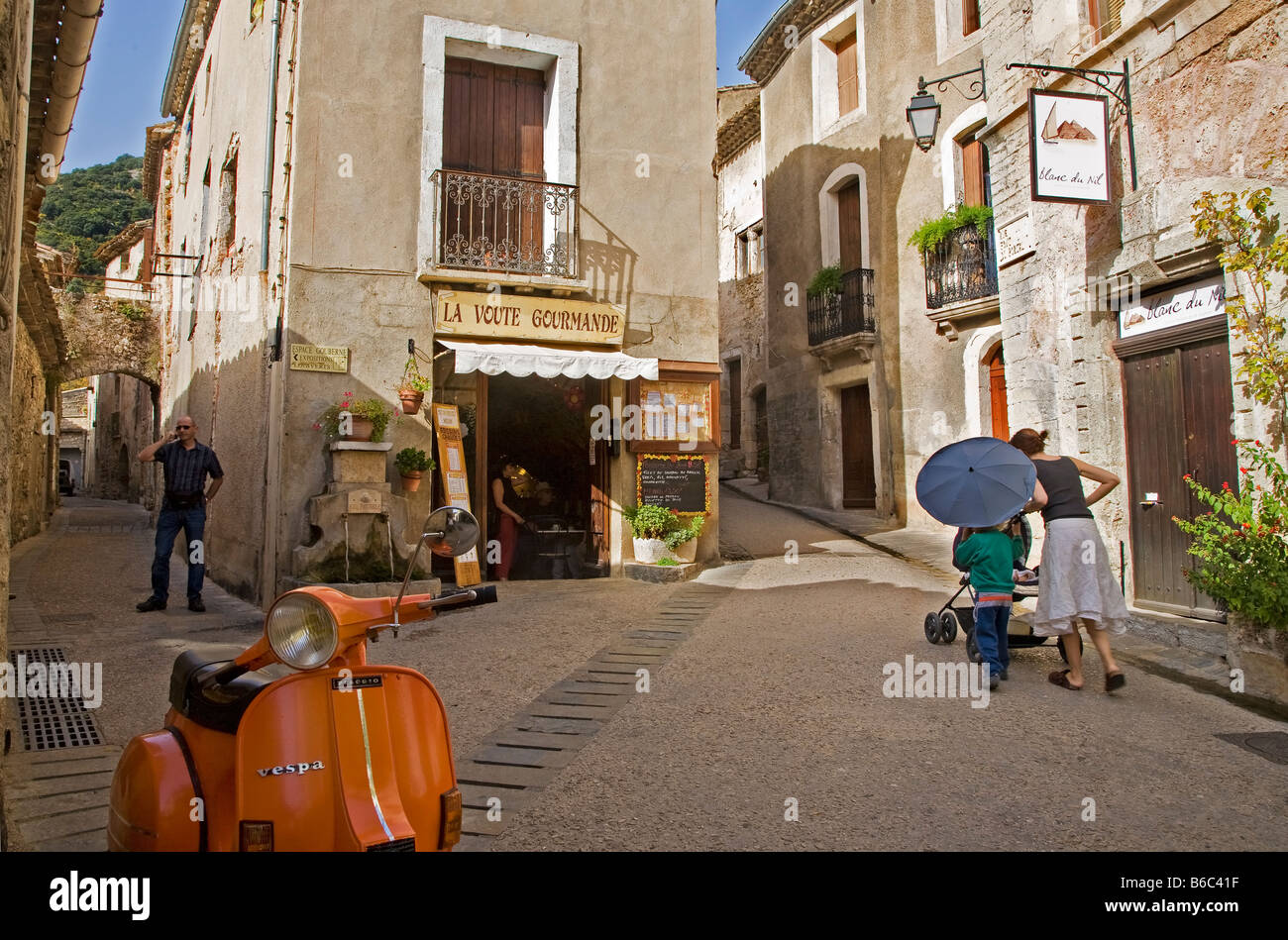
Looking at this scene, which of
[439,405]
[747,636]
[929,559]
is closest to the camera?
[747,636]

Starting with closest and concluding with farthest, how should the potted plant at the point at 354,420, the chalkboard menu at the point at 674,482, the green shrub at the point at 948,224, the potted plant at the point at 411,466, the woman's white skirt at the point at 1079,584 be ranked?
the woman's white skirt at the point at 1079,584
the potted plant at the point at 354,420
the potted plant at the point at 411,466
the chalkboard menu at the point at 674,482
the green shrub at the point at 948,224

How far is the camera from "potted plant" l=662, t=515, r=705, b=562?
34.0 ft

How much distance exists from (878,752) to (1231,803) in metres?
1.40

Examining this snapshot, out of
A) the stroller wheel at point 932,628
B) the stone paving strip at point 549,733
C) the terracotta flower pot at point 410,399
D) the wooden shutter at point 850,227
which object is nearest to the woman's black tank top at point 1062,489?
the stroller wheel at point 932,628

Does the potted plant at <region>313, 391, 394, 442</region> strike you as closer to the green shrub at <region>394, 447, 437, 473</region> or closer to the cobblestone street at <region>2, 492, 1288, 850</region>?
the green shrub at <region>394, 447, 437, 473</region>

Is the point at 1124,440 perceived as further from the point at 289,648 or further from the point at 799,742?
the point at 289,648

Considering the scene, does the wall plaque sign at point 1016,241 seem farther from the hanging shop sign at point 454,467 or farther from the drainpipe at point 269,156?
the drainpipe at point 269,156

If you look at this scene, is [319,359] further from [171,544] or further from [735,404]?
[735,404]

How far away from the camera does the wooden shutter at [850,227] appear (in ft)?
56.3

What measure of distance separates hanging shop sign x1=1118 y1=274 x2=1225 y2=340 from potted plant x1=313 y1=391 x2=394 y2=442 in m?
7.07

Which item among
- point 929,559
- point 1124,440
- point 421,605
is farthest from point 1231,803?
point 929,559

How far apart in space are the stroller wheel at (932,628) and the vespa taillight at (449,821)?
4.80 meters

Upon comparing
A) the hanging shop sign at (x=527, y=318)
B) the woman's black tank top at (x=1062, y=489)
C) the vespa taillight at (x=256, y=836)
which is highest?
the hanging shop sign at (x=527, y=318)

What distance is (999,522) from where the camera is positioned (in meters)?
5.53
